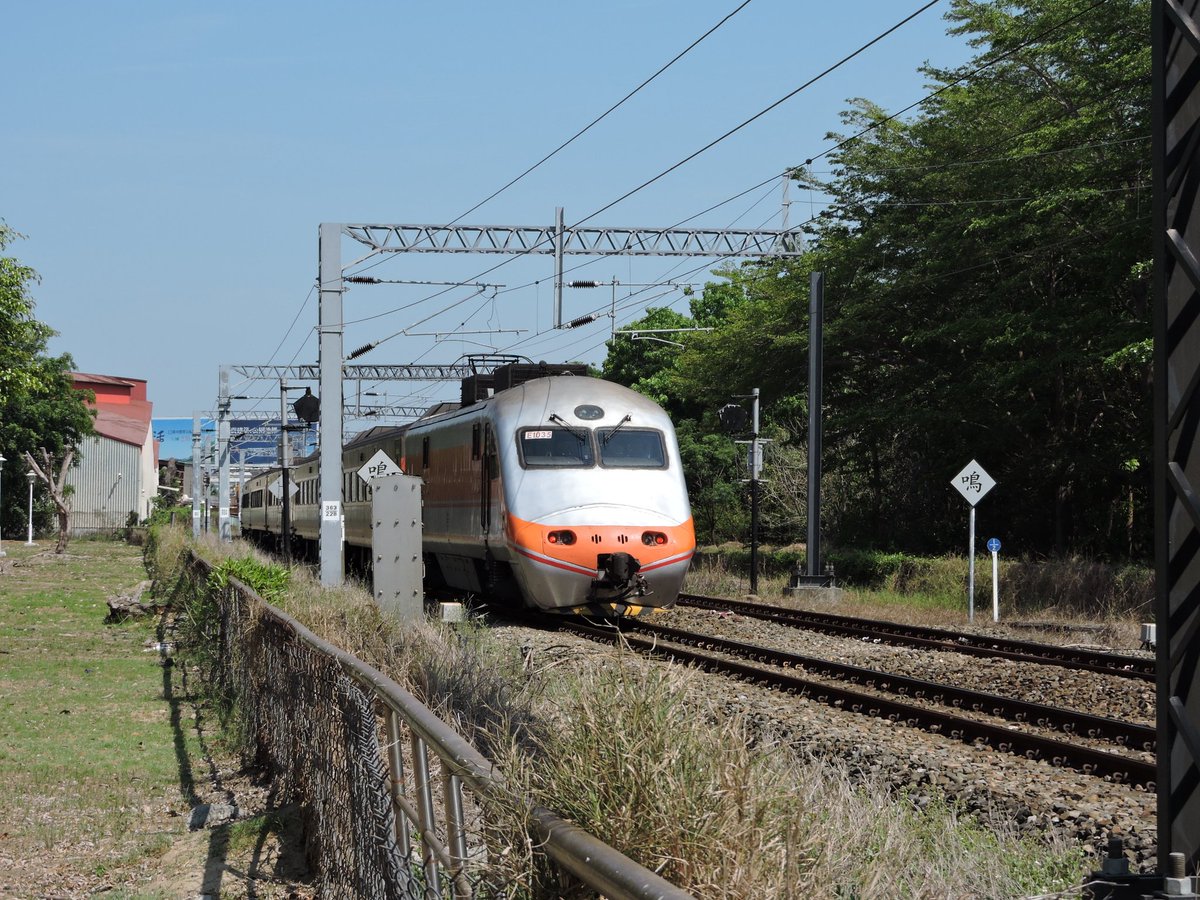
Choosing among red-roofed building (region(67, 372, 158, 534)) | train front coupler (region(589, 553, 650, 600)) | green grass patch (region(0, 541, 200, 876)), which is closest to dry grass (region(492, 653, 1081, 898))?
green grass patch (region(0, 541, 200, 876))

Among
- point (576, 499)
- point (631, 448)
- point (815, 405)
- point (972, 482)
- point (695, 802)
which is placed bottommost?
point (695, 802)

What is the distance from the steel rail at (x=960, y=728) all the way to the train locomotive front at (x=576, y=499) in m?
2.92

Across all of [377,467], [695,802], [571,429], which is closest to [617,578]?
[571,429]

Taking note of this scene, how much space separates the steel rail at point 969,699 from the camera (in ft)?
35.5

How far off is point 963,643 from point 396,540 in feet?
24.0

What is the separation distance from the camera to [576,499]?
18.5m

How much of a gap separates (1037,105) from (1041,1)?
1998 mm

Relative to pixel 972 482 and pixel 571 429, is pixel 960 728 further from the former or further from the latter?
pixel 972 482

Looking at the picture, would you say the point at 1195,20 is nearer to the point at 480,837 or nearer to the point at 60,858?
the point at 480,837

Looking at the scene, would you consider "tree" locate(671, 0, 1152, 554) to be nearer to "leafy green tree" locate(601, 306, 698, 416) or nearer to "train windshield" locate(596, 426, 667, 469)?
"train windshield" locate(596, 426, 667, 469)

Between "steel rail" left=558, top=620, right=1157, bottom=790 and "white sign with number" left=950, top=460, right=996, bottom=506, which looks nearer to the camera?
"steel rail" left=558, top=620, right=1157, bottom=790

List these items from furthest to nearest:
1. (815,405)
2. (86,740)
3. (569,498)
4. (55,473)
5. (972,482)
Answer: (55,473) → (815,405) → (972,482) → (569,498) → (86,740)

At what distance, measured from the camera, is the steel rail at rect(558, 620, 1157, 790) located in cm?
928

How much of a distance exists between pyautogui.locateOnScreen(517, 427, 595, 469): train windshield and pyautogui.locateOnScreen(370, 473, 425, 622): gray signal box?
3419mm
